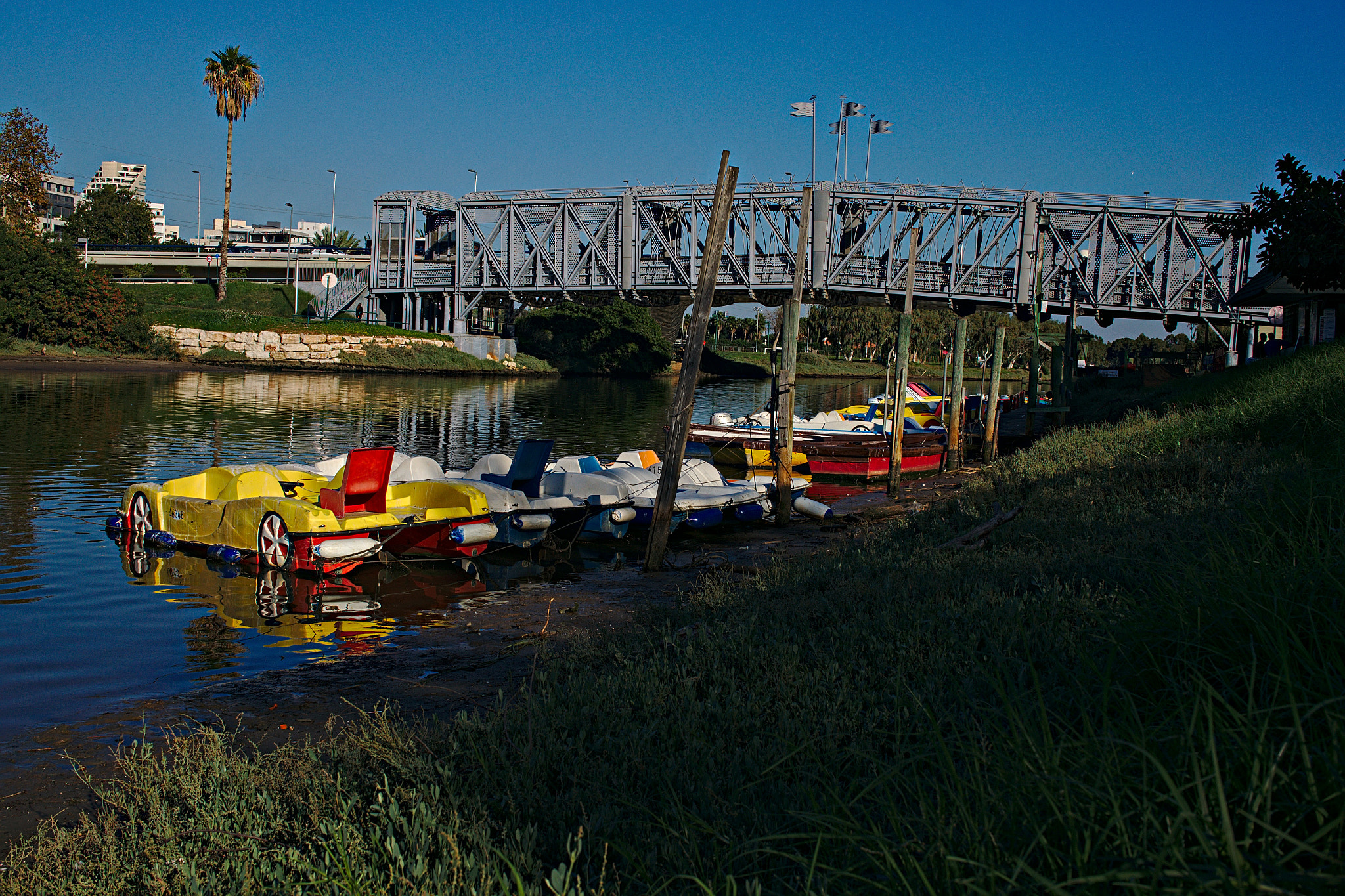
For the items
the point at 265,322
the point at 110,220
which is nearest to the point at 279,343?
the point at 265,322

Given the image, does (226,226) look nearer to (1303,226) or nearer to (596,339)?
(596,339)

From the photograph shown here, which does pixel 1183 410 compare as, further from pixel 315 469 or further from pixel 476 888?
pixel 476 888

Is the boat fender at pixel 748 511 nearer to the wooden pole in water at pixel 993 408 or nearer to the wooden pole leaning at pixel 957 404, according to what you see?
the wooden pole leaning at pixel 957 404

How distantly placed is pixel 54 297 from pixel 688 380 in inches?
2343

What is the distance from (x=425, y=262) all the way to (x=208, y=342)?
1951cm

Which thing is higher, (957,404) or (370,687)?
(957,404)

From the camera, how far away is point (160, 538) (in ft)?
50.9

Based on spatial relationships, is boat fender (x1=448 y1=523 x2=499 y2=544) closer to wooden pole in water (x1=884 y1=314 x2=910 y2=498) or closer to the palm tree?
wooden pole in water (x1=884 y1=314 x2=910 y2=498)

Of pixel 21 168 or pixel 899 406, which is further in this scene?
pixel 21 168

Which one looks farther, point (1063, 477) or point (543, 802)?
point (1063, 477)

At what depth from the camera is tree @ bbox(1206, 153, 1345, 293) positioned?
15.0 m

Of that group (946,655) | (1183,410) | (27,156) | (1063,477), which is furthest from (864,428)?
(27,156)

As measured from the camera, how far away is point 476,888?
3725mm

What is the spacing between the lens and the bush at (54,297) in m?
57.4
